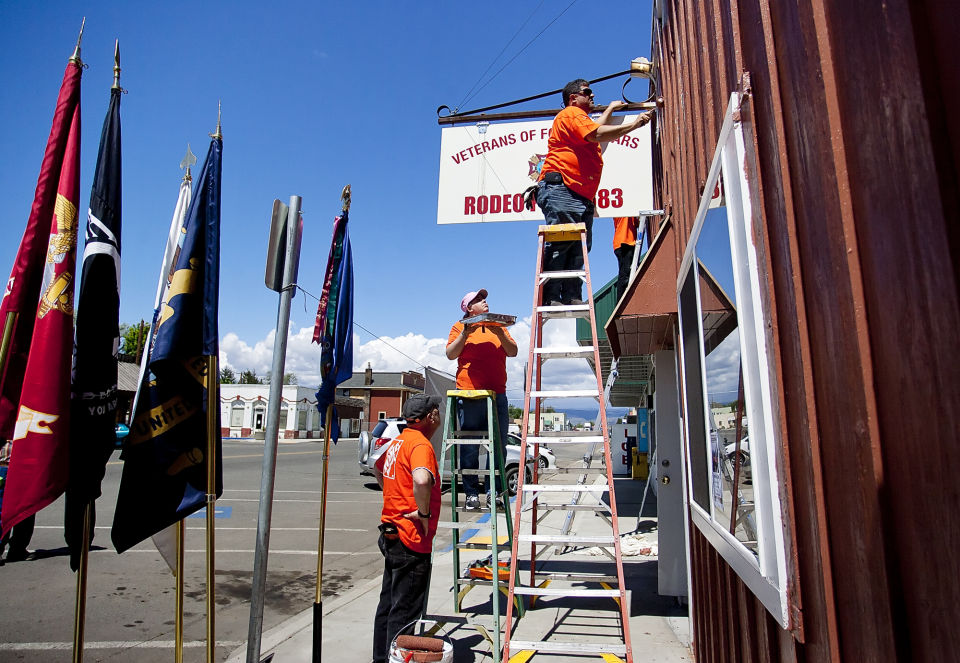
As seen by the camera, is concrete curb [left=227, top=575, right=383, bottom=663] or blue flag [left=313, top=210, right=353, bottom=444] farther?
blue flag [left=313, top=210, right=353, bottom=444]

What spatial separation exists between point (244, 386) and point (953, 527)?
187 ft

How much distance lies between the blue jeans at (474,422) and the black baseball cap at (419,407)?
84 centimetres

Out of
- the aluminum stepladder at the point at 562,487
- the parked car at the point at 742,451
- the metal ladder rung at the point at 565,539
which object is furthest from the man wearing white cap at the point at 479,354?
the parked car at the point at 742,451

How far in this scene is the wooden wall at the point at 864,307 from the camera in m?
0.77

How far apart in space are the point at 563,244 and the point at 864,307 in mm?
3285

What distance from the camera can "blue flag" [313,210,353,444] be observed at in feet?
13.9

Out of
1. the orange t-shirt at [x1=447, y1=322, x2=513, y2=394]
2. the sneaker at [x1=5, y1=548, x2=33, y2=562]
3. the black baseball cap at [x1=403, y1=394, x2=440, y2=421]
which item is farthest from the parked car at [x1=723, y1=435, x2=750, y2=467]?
the sneaker at [x1=5, y1=548, x2=33, y2=562]

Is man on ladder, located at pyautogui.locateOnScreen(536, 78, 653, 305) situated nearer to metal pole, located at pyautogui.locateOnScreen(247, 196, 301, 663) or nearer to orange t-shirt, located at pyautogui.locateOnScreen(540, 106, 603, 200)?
orange t-shirt, located at pyautogui.locateOnScreen(540, 106, 603, 200)

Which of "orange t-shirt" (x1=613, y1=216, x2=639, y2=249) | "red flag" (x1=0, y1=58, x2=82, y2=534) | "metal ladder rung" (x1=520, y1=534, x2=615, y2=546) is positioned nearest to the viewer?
"red flag" (x1=0, y1=58, x2=82, y2=534)

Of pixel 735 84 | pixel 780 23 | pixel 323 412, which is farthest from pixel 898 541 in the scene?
pixel 323 412

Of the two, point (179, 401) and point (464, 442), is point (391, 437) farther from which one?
point (179, 401)

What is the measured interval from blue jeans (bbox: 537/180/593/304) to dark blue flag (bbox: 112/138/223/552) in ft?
7.53

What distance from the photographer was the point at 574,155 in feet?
14.4

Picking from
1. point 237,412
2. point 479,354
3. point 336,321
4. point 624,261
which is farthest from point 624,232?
point 237,412
